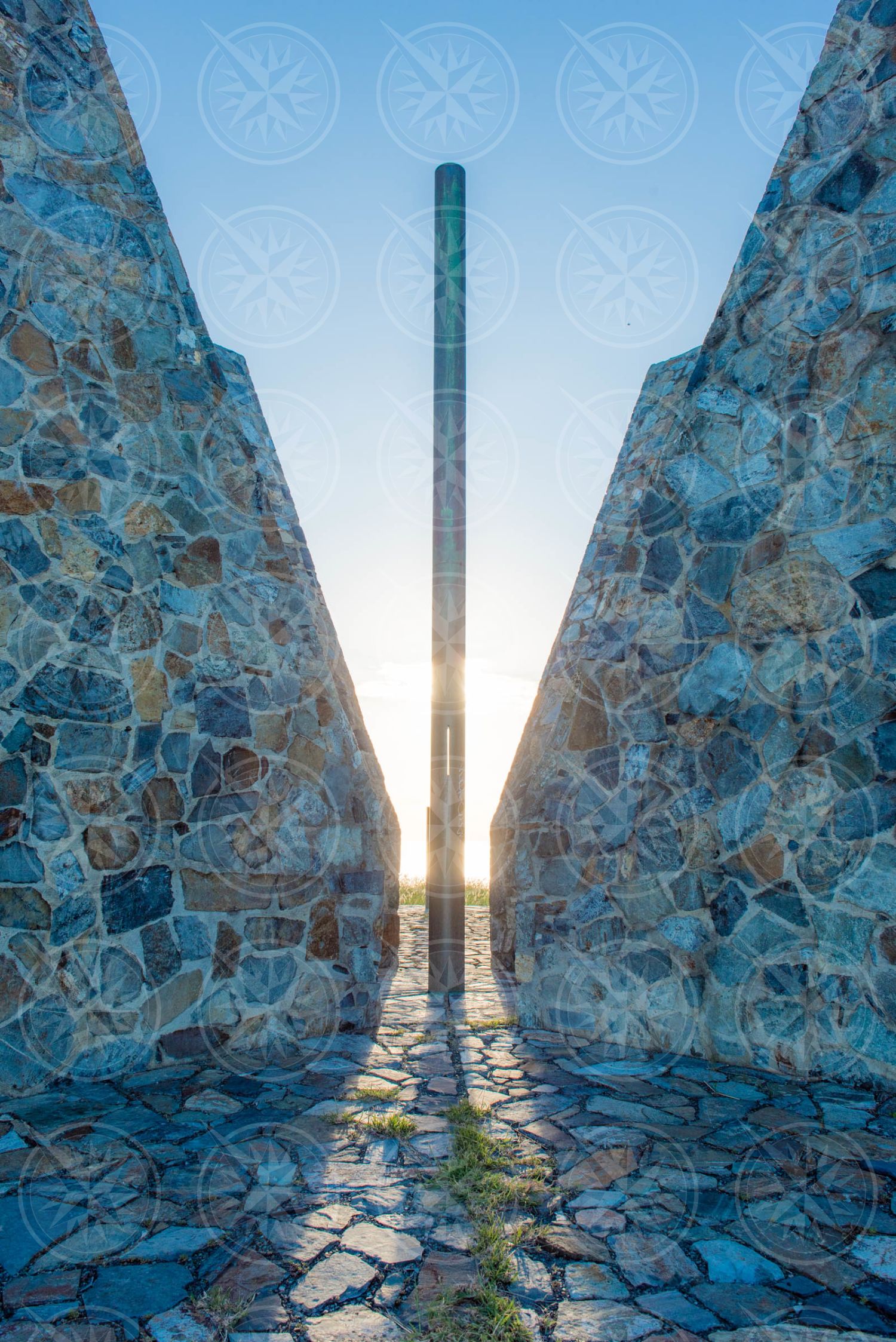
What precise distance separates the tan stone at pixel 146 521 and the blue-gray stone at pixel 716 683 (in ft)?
10.4

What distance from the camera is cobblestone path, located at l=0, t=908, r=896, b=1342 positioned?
2.47 metres

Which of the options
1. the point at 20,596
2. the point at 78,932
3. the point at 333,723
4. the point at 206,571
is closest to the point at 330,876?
the point at 333,723

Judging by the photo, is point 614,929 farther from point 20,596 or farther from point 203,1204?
point 20,596

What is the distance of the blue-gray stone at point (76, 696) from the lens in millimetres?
4488

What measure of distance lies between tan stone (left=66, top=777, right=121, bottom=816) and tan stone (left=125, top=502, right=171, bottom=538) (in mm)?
1381

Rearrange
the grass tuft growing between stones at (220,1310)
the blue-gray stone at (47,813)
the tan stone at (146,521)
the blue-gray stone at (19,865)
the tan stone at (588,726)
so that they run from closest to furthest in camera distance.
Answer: the grass tuft growing between stones at (220,1310) < the blue-gray stone at (19,865) < the blue-gray stone at (47,813) < the tan stone at (146,521) < the tan stone at (588,726)

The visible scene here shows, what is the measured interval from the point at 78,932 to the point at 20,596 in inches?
67.8

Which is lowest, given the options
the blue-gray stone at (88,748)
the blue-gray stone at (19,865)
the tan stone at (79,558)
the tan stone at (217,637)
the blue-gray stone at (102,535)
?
the blue-gray stone at (19,865)

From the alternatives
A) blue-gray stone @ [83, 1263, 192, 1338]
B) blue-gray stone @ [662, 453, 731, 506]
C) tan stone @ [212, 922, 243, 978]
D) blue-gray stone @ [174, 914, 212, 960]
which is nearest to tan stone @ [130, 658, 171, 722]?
blue-gray stone @ [174, 914, 212, 960]

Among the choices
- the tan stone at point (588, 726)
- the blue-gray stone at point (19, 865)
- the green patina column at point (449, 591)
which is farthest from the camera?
the green patina column at point (449, 591)

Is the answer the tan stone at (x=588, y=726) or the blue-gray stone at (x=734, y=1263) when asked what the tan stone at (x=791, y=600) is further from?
the blue-gray stone at (x=734, y=1263)

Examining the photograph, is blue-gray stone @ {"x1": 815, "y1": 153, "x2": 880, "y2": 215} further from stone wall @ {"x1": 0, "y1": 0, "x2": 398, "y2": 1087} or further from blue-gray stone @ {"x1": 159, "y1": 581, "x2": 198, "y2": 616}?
blue-gray stone @ {"x1": 159, "y1": 581, "x2": 198, "y2": 616}

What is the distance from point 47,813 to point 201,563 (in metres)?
1.64

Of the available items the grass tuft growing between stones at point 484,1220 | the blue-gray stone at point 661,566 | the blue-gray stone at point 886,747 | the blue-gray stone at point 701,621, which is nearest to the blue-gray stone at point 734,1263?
the grass tuft growing between stones at point 484,1220
